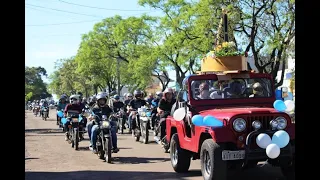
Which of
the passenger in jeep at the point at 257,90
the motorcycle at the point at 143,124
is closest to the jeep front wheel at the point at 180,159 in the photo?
the passenger in jeep at the point at 257,90

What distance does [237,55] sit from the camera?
9.48 m

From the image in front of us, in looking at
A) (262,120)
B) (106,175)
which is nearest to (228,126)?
(262,120)

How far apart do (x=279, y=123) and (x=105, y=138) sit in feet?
17.0

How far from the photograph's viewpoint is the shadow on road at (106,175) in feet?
30.8

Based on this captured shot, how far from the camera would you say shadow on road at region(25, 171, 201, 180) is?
9394 mm

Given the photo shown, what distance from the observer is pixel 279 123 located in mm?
7668

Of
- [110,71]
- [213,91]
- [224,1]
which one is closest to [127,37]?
[110,71]

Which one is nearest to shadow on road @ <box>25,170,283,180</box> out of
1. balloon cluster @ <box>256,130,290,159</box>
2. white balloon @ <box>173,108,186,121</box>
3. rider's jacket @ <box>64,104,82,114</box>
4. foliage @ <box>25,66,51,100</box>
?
white balloon @ <box>173,108,186,121</box>

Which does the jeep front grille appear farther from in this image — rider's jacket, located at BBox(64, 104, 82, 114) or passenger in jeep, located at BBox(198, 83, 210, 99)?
rider's jacket, located at BBox(64, 104, 82, 114)

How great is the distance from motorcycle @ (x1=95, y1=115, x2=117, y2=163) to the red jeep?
1793 mm

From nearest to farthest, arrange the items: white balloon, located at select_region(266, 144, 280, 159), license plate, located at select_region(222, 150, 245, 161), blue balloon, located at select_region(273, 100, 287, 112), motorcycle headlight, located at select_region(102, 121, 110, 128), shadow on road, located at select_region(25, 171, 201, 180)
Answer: white balloon, located at select_region(266, 144, 280, 159)
license plate, located at select_region(222, 150, 245, 161)
blue balloon, located at select_region(273, 100, 287, 112)
shadow on road, located at select_region(25, 171, 201, 180)
motorcycle headlight, located at select_region(102, 121, 110, 128)

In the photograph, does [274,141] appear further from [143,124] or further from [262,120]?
[143,124]

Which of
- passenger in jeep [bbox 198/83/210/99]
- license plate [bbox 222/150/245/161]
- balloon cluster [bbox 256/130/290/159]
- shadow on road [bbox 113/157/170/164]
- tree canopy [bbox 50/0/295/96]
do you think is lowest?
shadow on road [bbox 113/157/170/164]
